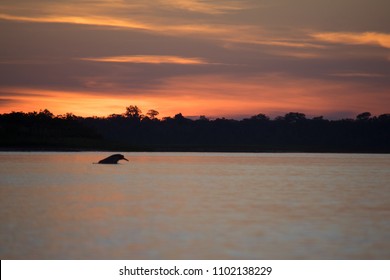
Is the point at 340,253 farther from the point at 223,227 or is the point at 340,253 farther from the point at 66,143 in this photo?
the point at 66,143

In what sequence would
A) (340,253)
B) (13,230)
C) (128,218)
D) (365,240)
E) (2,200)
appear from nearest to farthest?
(340,253) < (365,240) < (13,230) < (128,218) < (2,200)

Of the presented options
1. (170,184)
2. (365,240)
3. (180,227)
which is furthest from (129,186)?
(365,240)

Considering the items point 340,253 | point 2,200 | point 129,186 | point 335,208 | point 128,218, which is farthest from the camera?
point 129,186

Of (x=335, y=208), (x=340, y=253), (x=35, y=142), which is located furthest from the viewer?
(x=35, y=142)

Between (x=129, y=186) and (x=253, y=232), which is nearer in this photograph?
(x=253, y=232)

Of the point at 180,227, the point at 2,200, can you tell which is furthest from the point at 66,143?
the point at 180,227

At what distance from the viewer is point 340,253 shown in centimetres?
2516

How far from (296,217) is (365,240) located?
6.89m

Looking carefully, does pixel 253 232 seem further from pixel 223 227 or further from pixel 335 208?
pixel 335 208

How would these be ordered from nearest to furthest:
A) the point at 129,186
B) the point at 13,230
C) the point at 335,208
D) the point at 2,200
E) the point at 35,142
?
the point at 13,230 < the point at 335,208 < the point at 2,200 < the point at 129,186 < the point at 35,142

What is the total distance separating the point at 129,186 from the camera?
54031mm

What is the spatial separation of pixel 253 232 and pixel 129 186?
25608 mm

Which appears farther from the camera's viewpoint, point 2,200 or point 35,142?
point 35,142

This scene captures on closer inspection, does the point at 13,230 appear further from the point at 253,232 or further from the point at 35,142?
the point at 35,142
